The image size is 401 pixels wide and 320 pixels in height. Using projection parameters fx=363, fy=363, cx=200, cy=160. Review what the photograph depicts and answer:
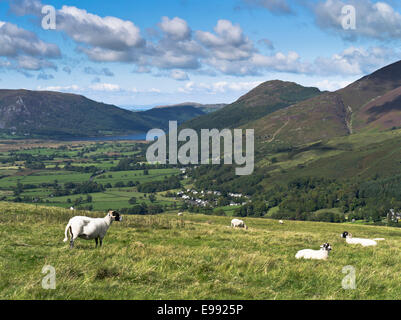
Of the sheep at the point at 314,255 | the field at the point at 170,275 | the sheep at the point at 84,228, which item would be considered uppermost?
the sheep at the point at 84,228

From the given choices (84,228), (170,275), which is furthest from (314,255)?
(84,228)

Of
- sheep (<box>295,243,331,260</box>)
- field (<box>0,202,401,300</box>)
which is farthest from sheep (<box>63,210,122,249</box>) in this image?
sheep (<box>295,243,331,260</box>)

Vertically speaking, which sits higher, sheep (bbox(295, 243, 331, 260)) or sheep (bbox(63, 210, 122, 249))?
sheep (bbox(63, 210, 122, 249))

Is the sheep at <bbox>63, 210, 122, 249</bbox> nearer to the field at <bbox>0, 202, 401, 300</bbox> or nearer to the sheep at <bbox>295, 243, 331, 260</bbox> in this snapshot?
the field at <bbox>0, 202, 401, 300</bbox>

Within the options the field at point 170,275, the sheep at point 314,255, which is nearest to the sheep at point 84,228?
the field at point 170,275

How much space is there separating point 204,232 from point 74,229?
1512cm

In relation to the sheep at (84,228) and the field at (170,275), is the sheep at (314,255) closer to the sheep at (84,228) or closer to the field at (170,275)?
the field at (170,275)

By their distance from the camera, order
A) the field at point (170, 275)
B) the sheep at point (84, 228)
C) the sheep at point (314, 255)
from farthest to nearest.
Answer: the sheep at point (314, 255) → the sheep at point (84, 228) → the field at point (170, 275)

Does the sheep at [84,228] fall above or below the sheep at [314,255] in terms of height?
above

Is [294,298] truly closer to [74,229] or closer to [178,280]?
[178,280]

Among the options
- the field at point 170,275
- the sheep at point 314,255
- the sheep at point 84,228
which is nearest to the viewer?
the field at point 170,275

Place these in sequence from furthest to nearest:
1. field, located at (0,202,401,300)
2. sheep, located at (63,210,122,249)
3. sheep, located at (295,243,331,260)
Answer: sheep, located at (295,243,331,260) → sheep, located at (63,210,122,249) → field, located at (0,202,401,300)
